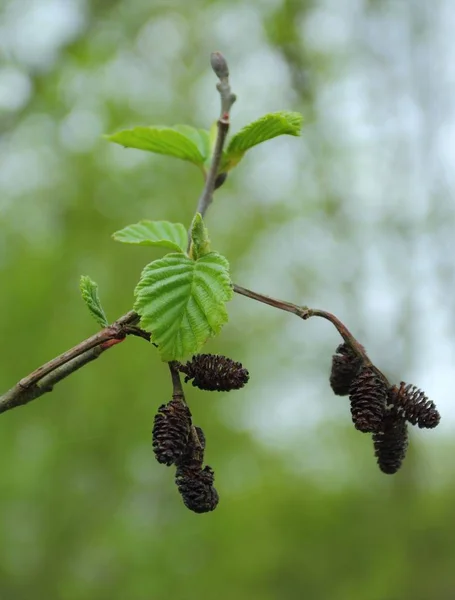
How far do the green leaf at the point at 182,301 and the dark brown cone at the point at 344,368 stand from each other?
20 cm

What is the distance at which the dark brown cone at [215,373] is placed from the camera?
809 mm

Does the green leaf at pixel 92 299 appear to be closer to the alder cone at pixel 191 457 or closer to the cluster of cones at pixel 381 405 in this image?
the alder cone at pixel 191 457

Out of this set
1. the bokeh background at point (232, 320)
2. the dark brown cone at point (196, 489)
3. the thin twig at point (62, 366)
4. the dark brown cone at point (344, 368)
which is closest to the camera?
the thin twig at point (62, 366)

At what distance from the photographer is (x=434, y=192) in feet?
21.8

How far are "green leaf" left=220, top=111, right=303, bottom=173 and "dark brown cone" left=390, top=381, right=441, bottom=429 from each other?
34 centimetres

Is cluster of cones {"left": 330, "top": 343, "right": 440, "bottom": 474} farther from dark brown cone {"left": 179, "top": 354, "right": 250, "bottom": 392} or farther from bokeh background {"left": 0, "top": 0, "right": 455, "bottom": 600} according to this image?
bokeh background {"left": 0, "top": 0, "right": 455, "bottom": 600}

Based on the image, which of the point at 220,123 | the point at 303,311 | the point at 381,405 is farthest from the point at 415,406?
the point at 220,123

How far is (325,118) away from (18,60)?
414 centimetres

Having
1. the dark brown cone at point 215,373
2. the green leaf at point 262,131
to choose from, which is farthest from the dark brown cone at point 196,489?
the green leaf at point 262,131

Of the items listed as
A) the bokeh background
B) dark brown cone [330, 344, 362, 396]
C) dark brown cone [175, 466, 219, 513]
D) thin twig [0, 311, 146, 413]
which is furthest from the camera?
the bokeh background

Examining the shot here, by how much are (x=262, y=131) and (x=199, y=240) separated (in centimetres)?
18

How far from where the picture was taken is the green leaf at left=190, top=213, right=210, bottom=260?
2.66 ft

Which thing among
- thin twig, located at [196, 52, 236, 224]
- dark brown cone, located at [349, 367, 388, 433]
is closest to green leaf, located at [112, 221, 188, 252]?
thin twig, located at [196, 52, 236, 224]

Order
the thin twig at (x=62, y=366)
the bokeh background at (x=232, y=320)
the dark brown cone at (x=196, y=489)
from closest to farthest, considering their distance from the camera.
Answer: the thin twig at (x=62, y=366) < the dark brown cone at (x=196, y=489) < the bokeh background at (x=232, y=320)
